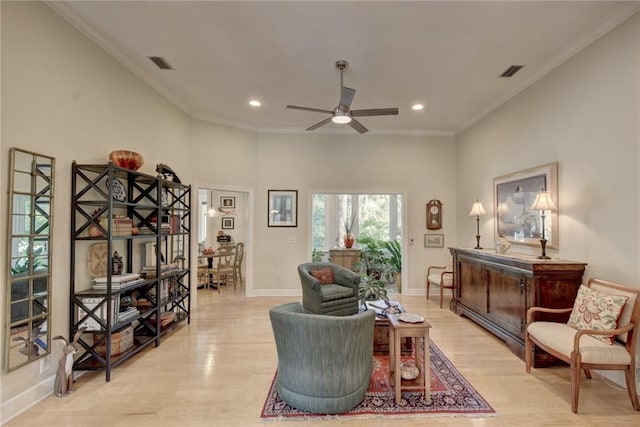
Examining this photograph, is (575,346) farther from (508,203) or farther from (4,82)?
(4,82)

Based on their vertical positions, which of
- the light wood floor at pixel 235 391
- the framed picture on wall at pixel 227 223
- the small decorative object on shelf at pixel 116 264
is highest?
the framed picture on wall at pixel 227 223

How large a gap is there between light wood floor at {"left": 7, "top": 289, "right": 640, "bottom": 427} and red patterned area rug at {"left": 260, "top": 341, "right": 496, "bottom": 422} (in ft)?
0.21

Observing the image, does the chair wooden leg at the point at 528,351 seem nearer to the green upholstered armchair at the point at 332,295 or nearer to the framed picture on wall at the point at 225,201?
the green upholstered armchair at the point at 332,295

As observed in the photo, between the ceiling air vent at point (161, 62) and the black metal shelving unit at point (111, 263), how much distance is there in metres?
1.37

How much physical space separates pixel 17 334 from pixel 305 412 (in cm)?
230

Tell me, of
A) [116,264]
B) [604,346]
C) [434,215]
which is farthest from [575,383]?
[116,264]

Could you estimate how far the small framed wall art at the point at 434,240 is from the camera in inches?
235

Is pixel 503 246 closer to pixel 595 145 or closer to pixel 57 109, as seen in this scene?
pixel 595 145

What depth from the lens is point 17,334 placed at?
86.8 inches

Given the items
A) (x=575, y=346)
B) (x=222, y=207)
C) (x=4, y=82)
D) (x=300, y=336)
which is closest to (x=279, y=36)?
(x=4, y=82)

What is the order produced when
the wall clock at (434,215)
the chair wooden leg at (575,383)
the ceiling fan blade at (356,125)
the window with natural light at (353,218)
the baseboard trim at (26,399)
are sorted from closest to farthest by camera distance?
1. the baseboard trim at (26,399)
2. the chair wooden leg at (575,383)
3. the ceiling fan blade at (356,125)
4. the wall clock at (434,215)
5. the window with natural light at (353,218)

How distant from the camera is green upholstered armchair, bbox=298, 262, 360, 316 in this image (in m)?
3.93

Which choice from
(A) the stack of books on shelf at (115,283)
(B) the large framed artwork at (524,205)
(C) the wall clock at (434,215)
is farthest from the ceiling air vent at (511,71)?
(A) the stack of books on shelf at (115,283)

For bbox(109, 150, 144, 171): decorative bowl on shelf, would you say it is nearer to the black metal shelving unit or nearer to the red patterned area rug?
the black metal shelving unit
